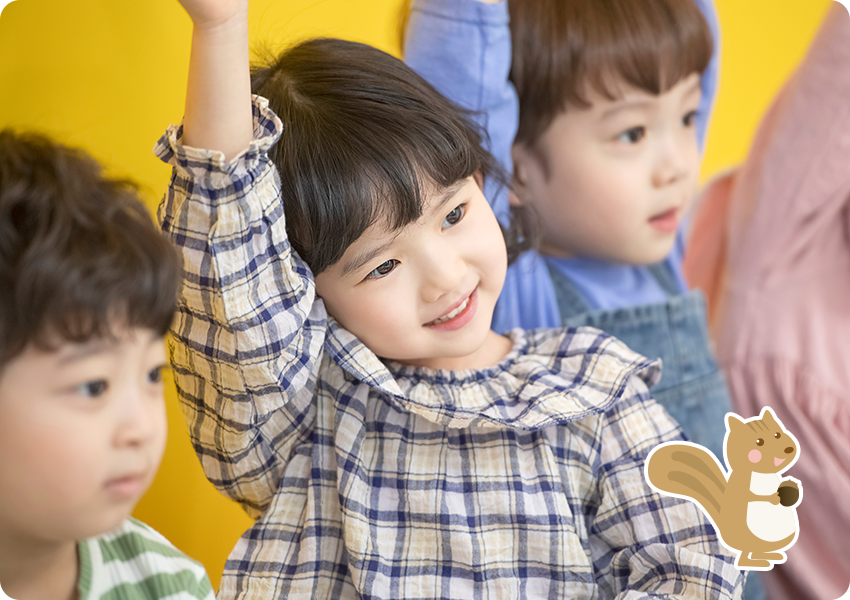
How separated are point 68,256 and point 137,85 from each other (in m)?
0.37

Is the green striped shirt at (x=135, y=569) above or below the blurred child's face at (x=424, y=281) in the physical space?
below

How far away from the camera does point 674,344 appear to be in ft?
3.04

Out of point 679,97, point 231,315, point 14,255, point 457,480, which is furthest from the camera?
point 679,97

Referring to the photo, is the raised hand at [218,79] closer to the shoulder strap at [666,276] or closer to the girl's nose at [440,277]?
the girl's nose at [440,277]

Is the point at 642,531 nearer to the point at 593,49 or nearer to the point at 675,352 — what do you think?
the point at 675,352

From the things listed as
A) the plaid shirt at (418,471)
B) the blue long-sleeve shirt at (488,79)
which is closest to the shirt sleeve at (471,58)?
the blue long-sleeve shirt at (488,79)

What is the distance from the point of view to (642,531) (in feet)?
2.11

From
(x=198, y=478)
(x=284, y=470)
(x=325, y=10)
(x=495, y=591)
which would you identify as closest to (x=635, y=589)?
(x=495, y=591)

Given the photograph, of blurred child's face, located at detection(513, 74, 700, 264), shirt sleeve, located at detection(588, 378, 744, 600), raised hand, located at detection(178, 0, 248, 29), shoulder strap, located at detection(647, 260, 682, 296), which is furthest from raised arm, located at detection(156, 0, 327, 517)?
shoulder strap, located at detection(647, 260, 682, 296)

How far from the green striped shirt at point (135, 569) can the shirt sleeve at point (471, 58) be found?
481mm

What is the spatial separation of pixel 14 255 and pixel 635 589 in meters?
0.52

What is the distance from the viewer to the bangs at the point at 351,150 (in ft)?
1.98

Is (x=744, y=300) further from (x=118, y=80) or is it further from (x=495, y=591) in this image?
(x=118, y=80)

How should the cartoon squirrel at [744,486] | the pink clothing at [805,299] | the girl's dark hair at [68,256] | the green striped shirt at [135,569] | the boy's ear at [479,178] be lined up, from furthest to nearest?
the pink clothing at [805,299] → the boy's ear at [479,178] → the cartoon squirrel at [744,486] → the green striped shirt at [135,569] → the girl's dark hair at [68,256]
